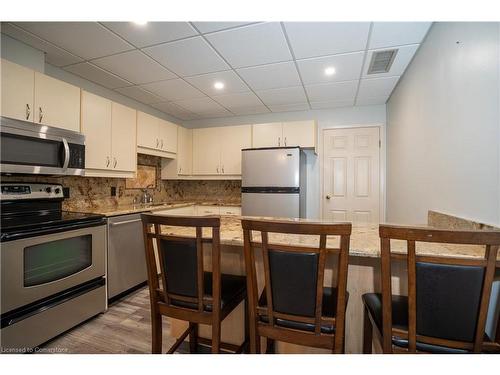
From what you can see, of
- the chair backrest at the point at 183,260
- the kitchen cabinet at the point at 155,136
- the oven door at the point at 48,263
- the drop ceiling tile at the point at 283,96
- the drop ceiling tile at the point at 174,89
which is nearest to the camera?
the chair backrest at the point at 183,260

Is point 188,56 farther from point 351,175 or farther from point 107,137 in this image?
point 351,175

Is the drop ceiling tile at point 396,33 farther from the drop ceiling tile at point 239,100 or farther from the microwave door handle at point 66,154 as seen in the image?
the microwave door handle at point 66,154

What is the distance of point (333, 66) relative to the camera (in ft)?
7.93

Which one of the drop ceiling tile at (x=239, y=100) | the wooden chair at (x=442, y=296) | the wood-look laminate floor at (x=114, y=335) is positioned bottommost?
the wood-look laminate floor at (x=114, y=335)

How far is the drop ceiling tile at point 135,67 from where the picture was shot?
226 centimetres

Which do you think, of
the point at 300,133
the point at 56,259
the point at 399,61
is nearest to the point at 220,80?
the point at 300,133

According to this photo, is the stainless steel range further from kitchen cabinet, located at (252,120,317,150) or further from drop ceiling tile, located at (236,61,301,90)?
kitchen cabinet, located at (252,120,317,150)

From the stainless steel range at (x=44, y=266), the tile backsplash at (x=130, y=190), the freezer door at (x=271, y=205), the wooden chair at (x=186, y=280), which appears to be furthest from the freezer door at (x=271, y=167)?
the wooden chair at (x=186, y=280)

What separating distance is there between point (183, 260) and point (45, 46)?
93.6 inches

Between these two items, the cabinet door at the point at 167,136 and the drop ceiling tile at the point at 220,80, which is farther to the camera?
the cabinet door at the point at 167,136

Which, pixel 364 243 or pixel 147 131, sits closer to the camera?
pixel 364 243

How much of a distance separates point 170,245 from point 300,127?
2940 mm

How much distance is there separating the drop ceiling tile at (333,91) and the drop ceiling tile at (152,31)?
1648mm
